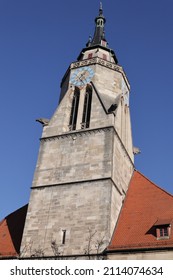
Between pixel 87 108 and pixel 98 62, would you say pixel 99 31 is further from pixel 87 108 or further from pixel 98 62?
pixel 87 108

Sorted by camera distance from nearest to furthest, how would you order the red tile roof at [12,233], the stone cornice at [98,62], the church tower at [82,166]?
the church tower at [82,166], the red tile roof at [12,233], the stone cornice at [98,62]

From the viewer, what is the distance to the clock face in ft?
68.3

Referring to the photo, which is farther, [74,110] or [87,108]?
[74,110]

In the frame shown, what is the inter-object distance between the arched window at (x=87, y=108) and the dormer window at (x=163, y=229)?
247 inches

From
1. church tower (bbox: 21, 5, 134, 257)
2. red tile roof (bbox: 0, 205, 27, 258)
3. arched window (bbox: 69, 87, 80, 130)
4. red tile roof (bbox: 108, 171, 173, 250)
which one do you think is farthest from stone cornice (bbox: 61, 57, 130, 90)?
red tile roof (bbox: 0, 205, 27, 258)

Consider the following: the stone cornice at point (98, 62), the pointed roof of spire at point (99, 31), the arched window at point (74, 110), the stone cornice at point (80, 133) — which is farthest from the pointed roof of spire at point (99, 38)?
the stone cornice at point (80, 133)

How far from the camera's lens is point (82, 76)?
69.3ft

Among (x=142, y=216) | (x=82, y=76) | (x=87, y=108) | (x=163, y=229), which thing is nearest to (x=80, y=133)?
(x=87, y=108)

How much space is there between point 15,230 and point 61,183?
3.45 metres

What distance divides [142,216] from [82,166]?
328 cm

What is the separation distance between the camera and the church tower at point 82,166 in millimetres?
15039

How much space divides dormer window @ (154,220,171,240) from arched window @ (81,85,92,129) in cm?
627

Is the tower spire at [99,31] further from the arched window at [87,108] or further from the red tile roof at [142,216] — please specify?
the red tile roof at [142,216]
